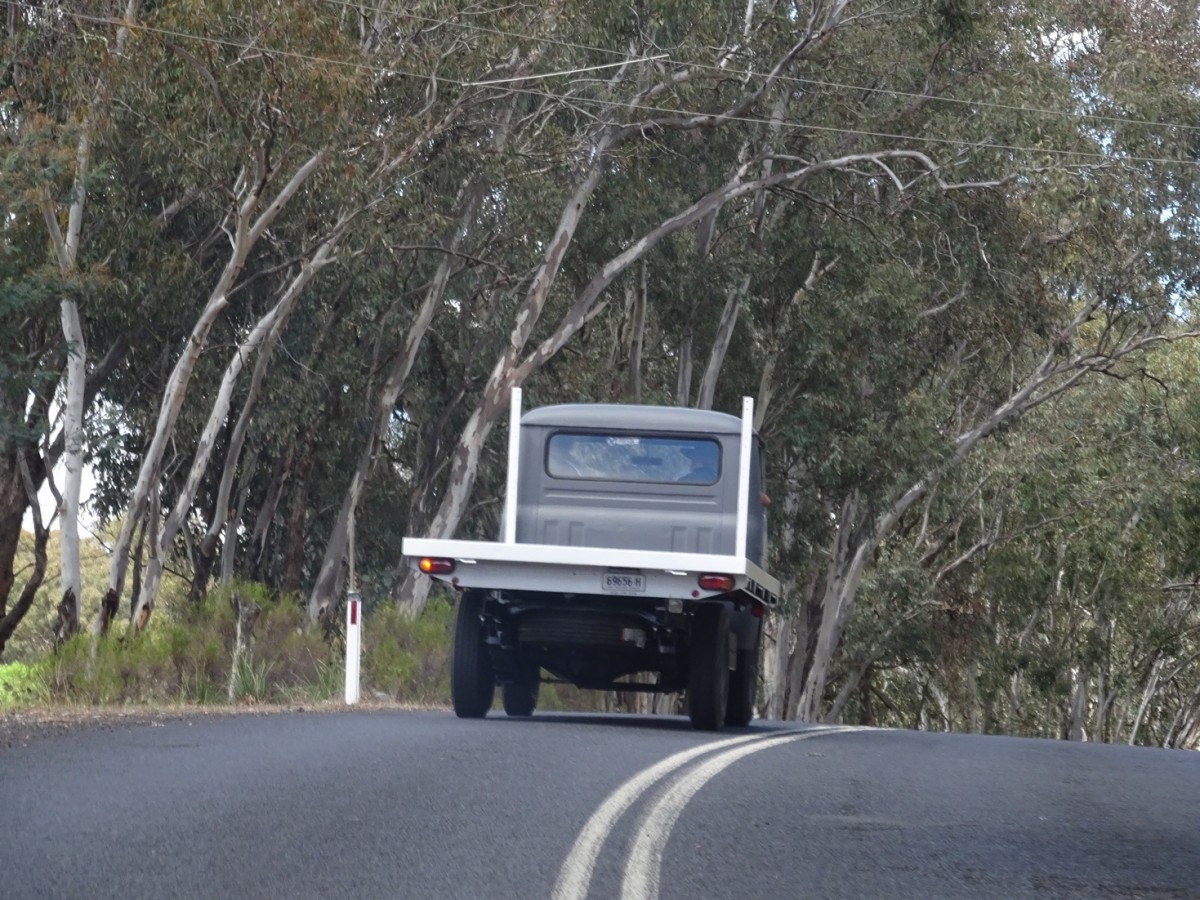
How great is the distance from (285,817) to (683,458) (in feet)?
24.3

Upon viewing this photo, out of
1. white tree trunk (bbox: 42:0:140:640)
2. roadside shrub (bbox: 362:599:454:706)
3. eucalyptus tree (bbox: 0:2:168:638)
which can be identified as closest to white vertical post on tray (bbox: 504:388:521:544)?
roadside shrub (bbox: 362:599:454:706)

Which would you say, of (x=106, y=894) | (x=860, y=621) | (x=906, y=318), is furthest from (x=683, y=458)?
(x=860, y=621)

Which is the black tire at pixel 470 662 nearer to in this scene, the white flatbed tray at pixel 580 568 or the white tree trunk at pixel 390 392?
the white flatbed tray at pixel 580 568

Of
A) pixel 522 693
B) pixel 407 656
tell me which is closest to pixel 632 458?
pixel 522 693

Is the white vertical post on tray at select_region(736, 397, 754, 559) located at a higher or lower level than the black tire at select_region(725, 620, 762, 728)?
higher

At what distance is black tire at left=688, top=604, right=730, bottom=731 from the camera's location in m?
13.1

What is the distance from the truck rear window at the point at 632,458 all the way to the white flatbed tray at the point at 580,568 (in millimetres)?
1778

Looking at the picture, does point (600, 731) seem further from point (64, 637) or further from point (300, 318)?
point (300, 318)

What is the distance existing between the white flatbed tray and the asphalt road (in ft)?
4.22

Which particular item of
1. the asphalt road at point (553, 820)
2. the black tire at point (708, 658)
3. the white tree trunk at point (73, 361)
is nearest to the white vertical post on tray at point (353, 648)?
the black tire at point (708, 658)

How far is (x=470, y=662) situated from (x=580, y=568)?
1437 millimetres

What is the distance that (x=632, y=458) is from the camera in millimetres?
14258

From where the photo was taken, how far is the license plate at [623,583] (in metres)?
12.4

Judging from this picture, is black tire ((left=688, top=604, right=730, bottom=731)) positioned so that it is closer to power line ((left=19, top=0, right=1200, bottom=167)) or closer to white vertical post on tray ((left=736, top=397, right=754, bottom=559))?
white vertical post on tray ((left=736, top=397, right=754, bottom=559))
